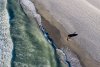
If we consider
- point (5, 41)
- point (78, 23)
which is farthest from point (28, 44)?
point (78, 23)

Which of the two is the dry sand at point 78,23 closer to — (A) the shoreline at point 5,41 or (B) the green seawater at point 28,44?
(B) the green seawater at point 28,44

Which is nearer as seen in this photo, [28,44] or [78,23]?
[28,44]

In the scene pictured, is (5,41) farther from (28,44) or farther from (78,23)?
(78,23)

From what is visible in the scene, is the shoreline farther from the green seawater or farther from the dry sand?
the dry sand

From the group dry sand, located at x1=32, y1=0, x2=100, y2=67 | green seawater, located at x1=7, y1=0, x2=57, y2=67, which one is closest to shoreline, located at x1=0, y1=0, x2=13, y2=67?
green seawater, located at x1=7, y1=0, x2=57, y2=67

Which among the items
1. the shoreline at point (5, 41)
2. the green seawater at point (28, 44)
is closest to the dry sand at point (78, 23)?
the green seawater at point (28, 44)

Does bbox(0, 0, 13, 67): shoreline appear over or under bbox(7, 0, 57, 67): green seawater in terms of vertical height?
under

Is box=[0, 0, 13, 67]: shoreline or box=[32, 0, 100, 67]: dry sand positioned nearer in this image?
box=[0, 0, 13, 67]: shoreline

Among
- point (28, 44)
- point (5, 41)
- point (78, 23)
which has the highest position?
point (78, 23)
